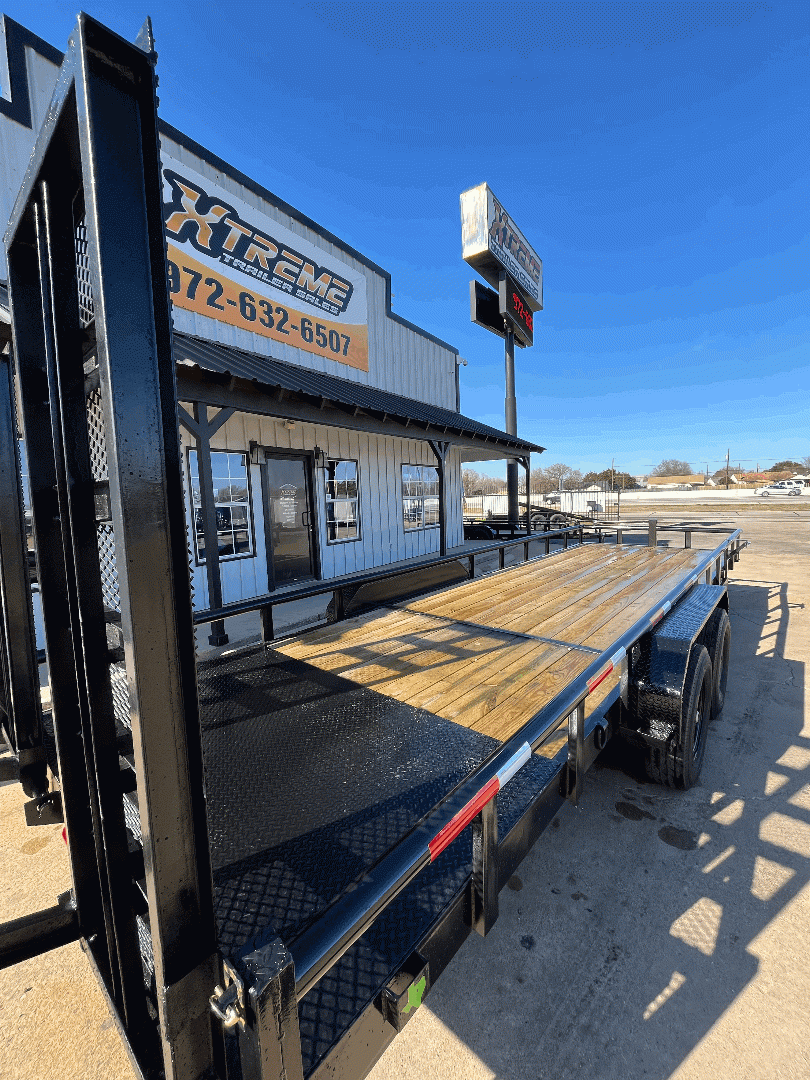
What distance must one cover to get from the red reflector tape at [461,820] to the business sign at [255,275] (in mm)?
7317

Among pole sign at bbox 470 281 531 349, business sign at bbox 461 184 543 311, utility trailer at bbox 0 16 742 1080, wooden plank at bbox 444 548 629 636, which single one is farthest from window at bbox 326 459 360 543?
business sign at bbox 461 184 543 311

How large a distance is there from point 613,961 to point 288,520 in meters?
7.49

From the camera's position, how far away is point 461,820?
1247 millimetres

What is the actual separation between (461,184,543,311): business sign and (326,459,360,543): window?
9.92 metres

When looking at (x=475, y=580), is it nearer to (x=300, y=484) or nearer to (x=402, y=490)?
(x=300, y=484)

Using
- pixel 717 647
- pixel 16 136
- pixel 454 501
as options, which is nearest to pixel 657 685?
pixel 717 647

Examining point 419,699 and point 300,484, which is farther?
point 300,484

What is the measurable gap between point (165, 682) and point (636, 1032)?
2.11 m

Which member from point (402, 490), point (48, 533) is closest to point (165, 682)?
point (48, 533)

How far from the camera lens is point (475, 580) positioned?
5.83m

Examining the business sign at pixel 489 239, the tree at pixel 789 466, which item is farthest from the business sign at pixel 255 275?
the tree at pixel 789 466

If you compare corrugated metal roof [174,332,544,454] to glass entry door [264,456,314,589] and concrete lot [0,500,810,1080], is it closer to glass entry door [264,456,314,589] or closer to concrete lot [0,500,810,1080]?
glass entry door [264,456,314,589]

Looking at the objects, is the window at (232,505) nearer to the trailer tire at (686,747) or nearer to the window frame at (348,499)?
the window frame at (348,499)

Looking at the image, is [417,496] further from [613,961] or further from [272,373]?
[613,961]
